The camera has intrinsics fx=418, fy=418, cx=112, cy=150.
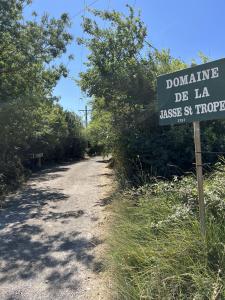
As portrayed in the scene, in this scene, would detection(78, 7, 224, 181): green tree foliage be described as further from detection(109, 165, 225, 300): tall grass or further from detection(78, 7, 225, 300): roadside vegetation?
detection(109, 165, 225, 300): tall grass

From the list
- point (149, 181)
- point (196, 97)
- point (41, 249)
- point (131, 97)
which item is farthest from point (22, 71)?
point (196, 97)

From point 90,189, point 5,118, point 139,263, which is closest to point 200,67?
point 139,263

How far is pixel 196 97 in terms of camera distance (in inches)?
191

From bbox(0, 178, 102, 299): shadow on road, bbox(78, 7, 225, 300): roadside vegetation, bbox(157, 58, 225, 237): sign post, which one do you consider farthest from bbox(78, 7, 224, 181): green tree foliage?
bbox(157, 58, 225, 237): sign post

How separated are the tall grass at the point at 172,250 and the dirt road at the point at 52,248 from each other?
59cm

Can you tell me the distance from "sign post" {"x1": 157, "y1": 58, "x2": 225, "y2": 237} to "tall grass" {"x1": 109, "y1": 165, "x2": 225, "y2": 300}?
0.30 meters

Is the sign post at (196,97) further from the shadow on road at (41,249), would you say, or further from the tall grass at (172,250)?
the shadow on road at (41,249)

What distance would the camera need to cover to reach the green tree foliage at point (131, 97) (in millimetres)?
10664

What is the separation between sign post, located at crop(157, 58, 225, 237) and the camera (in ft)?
15.1

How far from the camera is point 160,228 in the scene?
545 centimetres

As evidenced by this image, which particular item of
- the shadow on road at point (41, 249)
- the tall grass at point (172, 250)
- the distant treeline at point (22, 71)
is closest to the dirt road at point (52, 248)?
the shadow on road at point (41, 249)

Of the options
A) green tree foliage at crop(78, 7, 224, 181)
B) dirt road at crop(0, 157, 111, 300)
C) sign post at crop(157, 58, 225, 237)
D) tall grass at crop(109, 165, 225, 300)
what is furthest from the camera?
green tree foliage at crop(78, 7, 224, 181)

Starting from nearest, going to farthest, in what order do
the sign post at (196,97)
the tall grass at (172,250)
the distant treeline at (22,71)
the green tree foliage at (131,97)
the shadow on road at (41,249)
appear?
the tall grass at (172,250)
the sign post at (196,97)
the shadow on road at (41,249)
the green tree foliage at (131,97)
the distant treeline at (22,71)

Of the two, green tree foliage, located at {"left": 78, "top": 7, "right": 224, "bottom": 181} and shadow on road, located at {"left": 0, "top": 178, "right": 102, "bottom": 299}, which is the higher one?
green tree foliage, located at {"left": 78, "top": 7, "right": 224, "bottom": 181}
